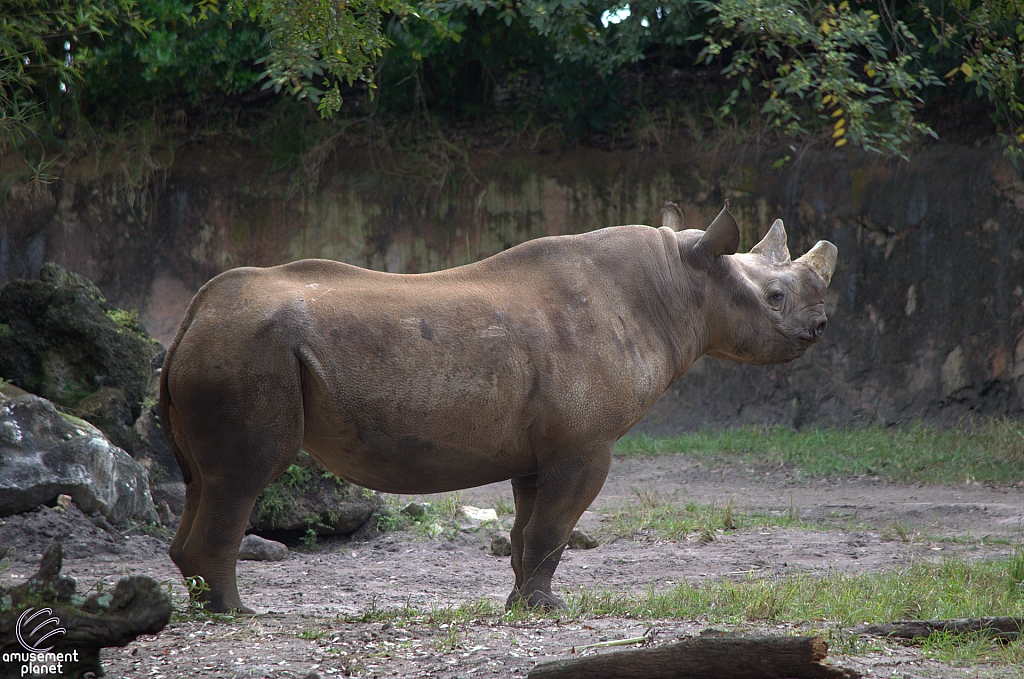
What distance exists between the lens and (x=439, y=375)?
13.7 feet

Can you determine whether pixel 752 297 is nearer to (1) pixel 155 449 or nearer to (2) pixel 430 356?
(2) pixel 430 356

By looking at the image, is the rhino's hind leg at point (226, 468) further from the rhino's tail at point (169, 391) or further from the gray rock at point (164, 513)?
the gray rock at point (164, 513)

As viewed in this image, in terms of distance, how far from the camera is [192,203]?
1276 centimetres

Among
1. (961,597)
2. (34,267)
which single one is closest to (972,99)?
(961,597)

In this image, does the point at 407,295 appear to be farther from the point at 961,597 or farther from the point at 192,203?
the point at 192,203

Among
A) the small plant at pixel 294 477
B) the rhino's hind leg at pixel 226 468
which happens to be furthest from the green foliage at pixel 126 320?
the rhino's hind leg at pixel 226 468

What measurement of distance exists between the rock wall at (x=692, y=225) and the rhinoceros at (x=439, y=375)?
718cm

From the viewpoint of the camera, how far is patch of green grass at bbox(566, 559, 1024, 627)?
411cm

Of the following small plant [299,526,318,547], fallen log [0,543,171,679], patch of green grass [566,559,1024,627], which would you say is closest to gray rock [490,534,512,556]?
small plant [299,526,318,547]

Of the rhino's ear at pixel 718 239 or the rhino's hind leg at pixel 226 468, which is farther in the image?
the rhino's ear at pixel 718 239

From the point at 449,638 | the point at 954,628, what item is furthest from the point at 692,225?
the point at 449,638

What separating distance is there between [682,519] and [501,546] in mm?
1509

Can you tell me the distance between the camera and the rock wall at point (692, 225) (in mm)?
11000

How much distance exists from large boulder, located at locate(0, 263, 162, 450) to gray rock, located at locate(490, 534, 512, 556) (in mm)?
2448
